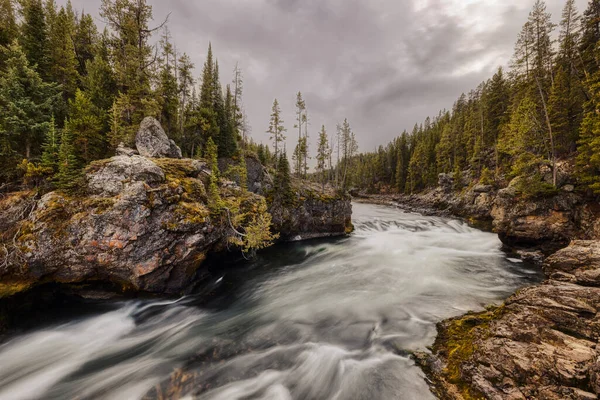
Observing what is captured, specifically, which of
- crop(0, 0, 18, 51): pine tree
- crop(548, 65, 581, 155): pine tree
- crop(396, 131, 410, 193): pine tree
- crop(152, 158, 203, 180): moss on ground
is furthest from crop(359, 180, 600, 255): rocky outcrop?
crop(396, 131, 410, 193): pine tree

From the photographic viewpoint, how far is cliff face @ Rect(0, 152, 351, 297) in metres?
8.91

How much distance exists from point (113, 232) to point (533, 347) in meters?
14.8

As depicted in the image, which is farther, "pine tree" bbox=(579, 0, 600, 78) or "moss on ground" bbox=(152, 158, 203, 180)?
"pine tree" bbox=(579, 0, 600, 78)

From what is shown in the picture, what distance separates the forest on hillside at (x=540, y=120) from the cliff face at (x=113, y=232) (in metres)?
26.4

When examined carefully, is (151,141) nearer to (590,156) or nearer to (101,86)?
(101,86)

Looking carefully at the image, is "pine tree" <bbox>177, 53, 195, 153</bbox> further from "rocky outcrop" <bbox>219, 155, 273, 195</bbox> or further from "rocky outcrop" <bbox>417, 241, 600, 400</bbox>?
"rocky outcrop" <bbox>417, 241, 600, 400</bbox>

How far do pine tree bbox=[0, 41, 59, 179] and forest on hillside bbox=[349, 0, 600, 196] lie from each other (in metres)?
34.9

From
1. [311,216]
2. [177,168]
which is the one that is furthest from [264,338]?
[311,216]

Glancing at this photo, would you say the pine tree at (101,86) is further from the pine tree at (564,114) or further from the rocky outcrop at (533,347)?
the pine tree at (564,114)

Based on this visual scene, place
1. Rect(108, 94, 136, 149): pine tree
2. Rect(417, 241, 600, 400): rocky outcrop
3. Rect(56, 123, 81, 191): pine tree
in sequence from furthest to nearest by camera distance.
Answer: Rect(108, 94, 136, 149): pine tree < Rect(56, 123, 81, 191): pine tree < Rect(417, 241, 600, 400): rocky outcrop

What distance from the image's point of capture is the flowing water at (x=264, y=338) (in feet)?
20.3

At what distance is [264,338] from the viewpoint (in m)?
8.48

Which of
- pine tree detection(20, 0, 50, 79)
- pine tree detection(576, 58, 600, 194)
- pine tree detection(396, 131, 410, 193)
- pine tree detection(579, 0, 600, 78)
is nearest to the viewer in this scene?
pine tree detection(576, 58, 600, 194)

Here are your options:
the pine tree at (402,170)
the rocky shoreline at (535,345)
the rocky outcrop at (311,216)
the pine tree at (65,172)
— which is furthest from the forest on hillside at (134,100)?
the pine tree at (402,170)
